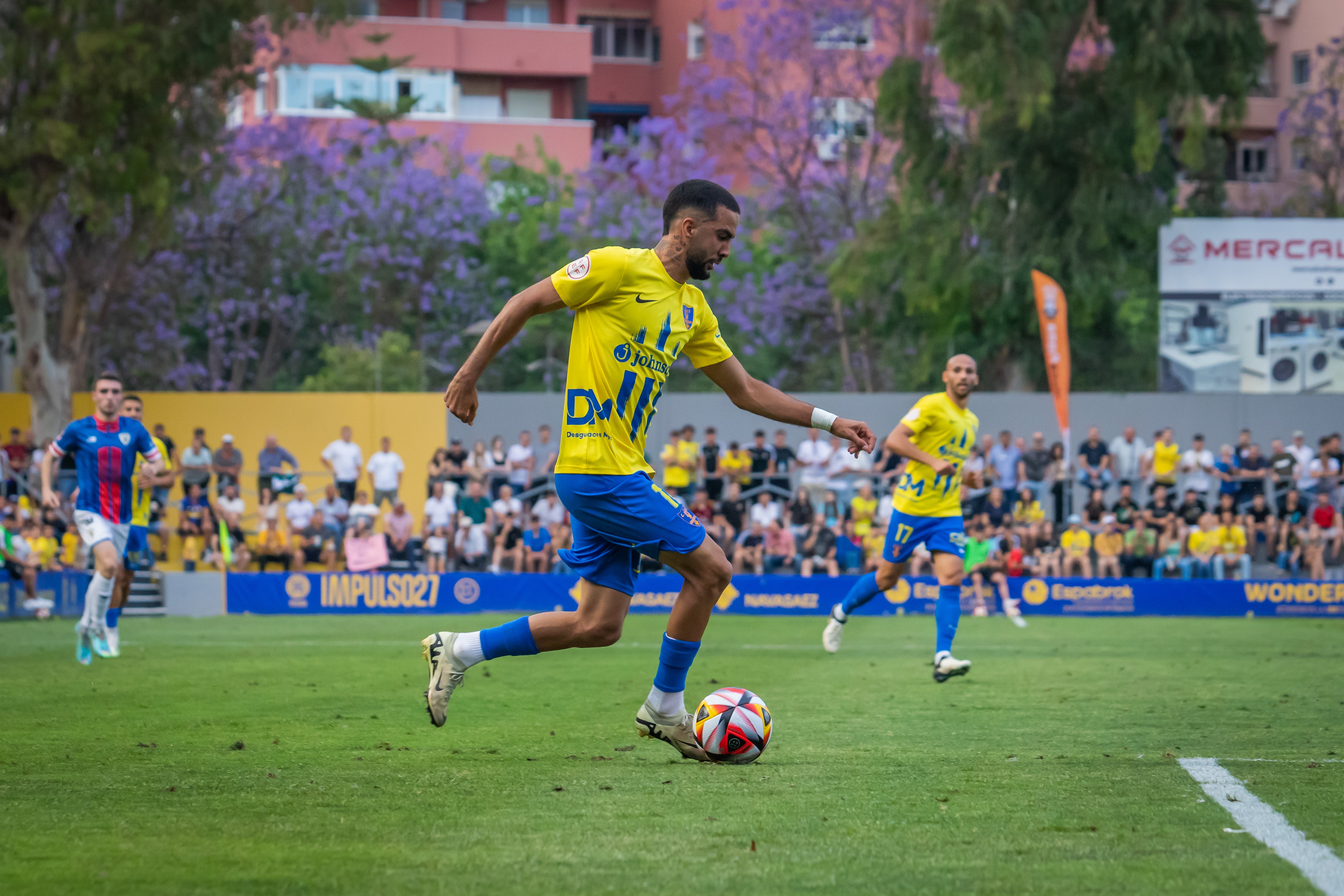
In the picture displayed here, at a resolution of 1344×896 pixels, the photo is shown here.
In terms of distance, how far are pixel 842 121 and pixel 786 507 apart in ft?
58.6

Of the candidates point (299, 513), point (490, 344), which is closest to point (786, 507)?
point (299, 513)

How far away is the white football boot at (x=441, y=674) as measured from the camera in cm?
622

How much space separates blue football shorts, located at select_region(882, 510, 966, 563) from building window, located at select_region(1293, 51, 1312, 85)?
4279cm

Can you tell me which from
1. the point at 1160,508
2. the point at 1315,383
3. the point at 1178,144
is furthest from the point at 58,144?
the point at 1315,383

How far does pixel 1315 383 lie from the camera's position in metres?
26.0

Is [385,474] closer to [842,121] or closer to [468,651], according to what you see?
→ [468,651]

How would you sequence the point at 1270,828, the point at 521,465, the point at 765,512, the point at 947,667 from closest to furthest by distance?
the point at 1270,828 → the point at 947,667 → the point at 765,512 → the point at 521,465

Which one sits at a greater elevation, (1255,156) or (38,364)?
(1255,156)

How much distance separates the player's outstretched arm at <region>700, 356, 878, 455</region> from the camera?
627cm

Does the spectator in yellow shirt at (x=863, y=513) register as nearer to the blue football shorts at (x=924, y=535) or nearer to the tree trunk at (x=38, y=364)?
the blue football shorts at (x=924, y=535)

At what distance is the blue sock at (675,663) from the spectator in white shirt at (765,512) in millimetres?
15805

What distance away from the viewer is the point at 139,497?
489 inches

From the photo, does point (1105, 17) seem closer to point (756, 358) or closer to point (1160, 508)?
point (1160, 508)

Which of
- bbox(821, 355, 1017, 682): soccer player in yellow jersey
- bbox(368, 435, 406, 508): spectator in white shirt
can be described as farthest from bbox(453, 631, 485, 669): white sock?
bbox(368, 435, 406, 508): spectator in white shirt
